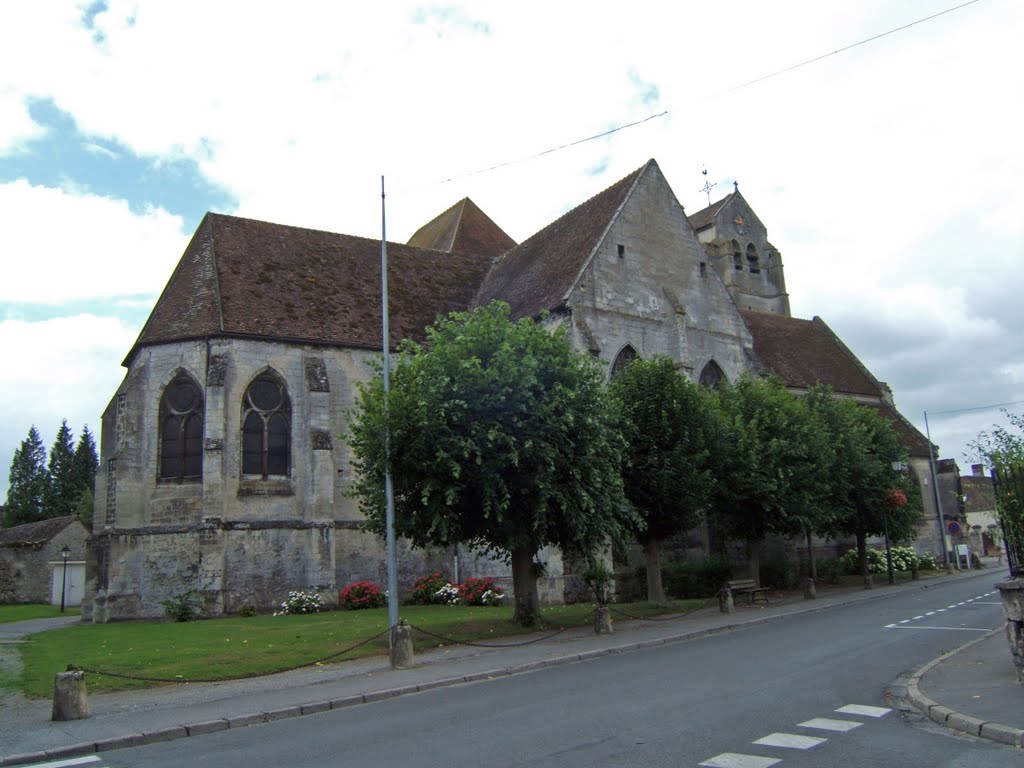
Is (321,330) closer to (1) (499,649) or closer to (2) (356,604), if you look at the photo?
(2) (356,604)

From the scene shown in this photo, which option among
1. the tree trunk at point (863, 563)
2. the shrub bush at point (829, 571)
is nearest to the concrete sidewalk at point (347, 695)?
the tree trunk at point (863, 563)

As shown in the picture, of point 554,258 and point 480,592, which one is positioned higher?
point 554,258

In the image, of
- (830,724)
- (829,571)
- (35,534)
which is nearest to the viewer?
(830,724)

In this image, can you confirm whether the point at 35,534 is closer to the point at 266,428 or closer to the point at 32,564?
the point at 32,564

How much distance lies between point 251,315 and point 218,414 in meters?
3.62

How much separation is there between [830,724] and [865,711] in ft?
3.05

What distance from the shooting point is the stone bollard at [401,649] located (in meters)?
13.4

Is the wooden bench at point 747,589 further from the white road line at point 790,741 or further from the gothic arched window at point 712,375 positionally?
the white road line at point 790,741

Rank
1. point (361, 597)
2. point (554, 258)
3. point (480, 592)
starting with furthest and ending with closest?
1. point (554, 258)
2. point (361, 597)
3. point (480, 592)

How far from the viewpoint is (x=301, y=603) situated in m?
23.5

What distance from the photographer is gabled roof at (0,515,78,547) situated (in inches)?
1783

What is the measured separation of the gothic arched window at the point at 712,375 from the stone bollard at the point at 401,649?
19174mm

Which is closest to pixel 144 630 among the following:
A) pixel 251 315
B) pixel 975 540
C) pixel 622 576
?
pixel 251 315

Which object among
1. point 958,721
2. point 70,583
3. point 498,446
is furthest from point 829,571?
point 70,583
